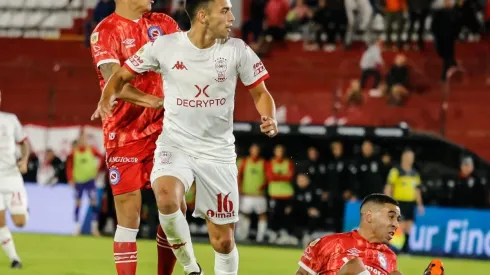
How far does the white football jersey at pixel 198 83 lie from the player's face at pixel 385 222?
1252 millimetres

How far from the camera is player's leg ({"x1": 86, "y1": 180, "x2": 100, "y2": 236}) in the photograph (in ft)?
65.9

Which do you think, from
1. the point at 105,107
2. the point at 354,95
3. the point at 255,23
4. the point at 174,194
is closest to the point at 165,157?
the point at 174,194

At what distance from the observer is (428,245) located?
1808 cm

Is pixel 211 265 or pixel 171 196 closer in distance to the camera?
pixel 171 196

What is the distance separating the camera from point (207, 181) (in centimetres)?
827

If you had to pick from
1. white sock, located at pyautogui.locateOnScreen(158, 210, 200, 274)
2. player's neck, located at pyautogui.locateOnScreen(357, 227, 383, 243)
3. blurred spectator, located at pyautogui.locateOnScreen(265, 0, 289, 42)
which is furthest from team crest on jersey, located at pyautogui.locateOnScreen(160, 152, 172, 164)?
blurred spectator, located at pyautogui.locateOnScreen(265, 0, 289, 42)

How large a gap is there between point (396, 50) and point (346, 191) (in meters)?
5.45

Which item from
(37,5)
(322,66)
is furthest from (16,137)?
(37,5)

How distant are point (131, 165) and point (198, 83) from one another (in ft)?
3.54

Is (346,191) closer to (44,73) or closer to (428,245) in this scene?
(428,245)

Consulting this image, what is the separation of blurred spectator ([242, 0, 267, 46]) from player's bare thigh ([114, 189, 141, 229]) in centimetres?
1524

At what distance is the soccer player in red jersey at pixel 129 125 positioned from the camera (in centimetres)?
876

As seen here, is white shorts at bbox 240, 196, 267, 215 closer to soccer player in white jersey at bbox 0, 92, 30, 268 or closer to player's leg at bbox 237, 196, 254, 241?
player's leg at bbox 237, 196, 254, 241

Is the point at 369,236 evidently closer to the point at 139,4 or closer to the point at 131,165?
the point at 131,165
